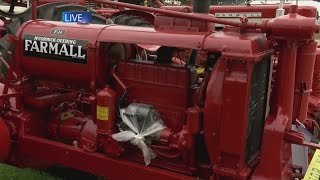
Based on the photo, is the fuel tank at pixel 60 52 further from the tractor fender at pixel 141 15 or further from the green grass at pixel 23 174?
the tractor fender at pixel 141 15

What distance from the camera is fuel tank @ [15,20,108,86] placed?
9.38ft

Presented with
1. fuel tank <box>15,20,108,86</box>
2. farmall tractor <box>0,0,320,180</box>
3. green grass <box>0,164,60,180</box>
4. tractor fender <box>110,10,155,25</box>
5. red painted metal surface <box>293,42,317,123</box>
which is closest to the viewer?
farmall tractor <box>0,0,320,180</box>

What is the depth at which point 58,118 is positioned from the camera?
3.38 meters

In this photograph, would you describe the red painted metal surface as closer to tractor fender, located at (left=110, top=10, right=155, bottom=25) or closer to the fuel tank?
the fuel tank

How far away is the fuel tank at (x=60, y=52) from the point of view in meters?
2.86

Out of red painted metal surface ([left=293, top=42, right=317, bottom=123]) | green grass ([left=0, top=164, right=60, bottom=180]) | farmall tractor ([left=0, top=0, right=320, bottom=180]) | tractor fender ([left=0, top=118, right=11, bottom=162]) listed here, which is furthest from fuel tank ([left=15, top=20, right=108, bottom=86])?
red painted metal surface ([left=293, top=42, right=317, bottom=123])

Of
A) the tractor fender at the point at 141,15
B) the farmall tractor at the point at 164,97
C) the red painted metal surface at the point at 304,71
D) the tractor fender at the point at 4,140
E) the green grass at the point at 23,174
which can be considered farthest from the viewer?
the tractor fender at the point at 141,15

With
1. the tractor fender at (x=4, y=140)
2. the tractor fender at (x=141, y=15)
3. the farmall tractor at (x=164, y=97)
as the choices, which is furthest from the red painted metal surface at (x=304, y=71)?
the tractor fender at (x=141, y=15)

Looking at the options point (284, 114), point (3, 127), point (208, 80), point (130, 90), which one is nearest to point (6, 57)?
point (3, 127)

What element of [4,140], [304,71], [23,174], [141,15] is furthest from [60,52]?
[141,15]

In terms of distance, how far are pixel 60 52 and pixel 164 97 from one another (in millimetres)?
811

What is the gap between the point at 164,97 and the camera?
2727 millimetres

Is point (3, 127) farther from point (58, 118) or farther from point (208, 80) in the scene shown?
point (208, 80)

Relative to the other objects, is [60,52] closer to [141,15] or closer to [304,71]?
[304,71]
